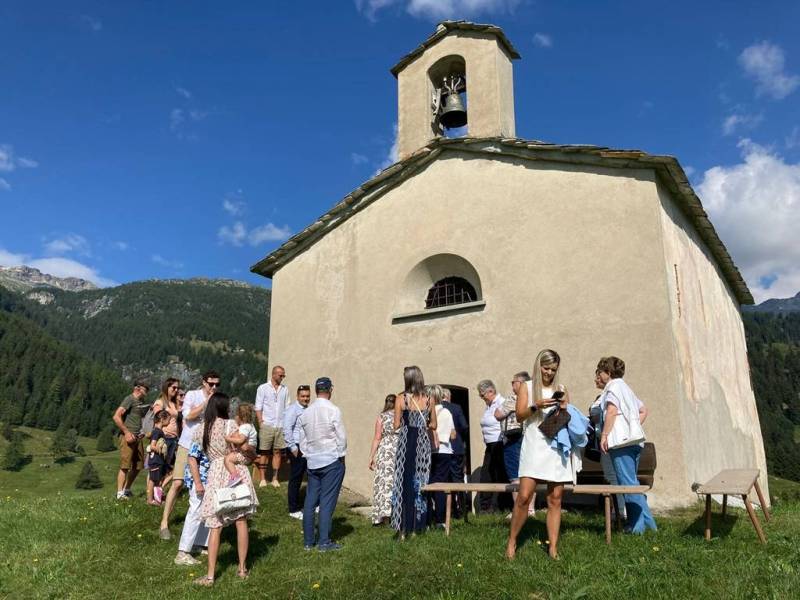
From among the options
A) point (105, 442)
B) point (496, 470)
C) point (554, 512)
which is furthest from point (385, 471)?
point (105, 442)

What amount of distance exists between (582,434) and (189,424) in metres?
4.26

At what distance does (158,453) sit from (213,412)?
10.6 feet

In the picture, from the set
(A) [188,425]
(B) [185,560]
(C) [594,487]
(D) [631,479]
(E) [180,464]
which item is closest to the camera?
(C) [594,487]

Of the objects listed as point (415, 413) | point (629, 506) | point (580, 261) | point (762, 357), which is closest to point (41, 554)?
point (415, 413)

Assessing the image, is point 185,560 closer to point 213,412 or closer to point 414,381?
point 213,412

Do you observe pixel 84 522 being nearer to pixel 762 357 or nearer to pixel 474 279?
pixel 474 279

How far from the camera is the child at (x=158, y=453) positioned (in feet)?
27.1

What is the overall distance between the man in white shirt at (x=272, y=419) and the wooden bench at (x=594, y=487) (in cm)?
378

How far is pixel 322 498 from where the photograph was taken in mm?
6215

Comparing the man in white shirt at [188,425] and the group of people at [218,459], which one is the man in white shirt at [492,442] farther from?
the man in white shirt at [188,425]

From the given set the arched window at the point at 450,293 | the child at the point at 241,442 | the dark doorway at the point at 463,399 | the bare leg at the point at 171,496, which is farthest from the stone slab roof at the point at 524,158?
the bare leg at the point at 171,496

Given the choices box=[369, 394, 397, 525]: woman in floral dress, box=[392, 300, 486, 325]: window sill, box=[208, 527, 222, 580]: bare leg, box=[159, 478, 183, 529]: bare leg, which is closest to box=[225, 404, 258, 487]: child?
box=[208, 527, 222, 580]: bare leg

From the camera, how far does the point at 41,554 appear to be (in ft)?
22.0

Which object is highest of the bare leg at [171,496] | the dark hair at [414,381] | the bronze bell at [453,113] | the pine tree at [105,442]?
the bronze bell at [453,113]
